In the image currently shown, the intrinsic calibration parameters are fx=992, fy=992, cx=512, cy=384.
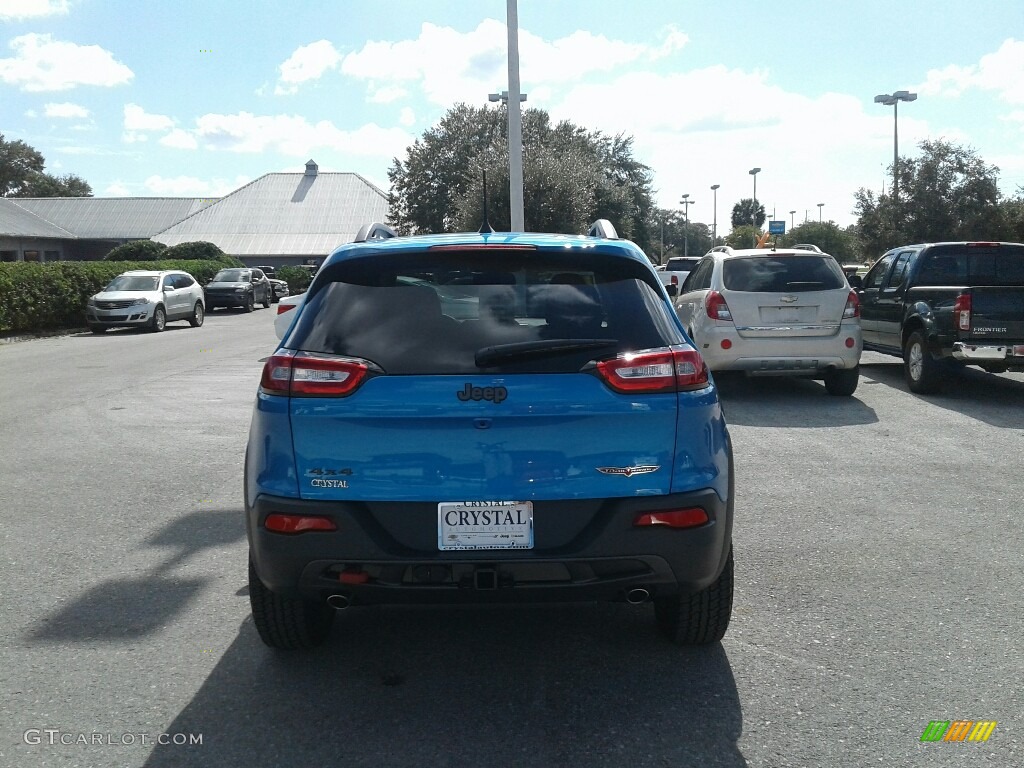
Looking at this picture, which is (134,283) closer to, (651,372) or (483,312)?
(483,312)

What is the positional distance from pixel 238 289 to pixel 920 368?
30527mm

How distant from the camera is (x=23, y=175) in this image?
103750 mm

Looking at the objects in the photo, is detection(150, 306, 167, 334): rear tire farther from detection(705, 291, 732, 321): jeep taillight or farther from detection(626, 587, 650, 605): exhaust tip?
detection(626, 587, 650, 605): exhaust tip

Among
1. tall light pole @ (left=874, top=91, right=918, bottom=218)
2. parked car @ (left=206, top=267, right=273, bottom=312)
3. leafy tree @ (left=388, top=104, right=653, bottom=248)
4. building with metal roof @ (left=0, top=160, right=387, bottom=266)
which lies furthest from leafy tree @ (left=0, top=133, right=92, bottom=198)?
tall light pole @ (left=874, top=91, right=918, bottom=218)

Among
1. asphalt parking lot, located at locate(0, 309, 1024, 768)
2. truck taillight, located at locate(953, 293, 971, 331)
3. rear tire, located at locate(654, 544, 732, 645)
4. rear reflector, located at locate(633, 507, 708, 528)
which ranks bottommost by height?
asphalt parking lot, located at locate(0, 309, 1024, 768)

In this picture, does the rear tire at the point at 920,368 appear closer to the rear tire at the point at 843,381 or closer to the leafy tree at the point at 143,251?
the rear tire at the point at 843,381

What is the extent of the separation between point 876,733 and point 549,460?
57.9 inches

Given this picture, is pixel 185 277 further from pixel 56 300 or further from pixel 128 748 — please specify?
pixel 128 748

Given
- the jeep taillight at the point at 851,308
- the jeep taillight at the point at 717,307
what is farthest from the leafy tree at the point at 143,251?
the jeep taillight at the point at 851,308

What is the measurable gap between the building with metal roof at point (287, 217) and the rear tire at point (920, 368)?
53245mm

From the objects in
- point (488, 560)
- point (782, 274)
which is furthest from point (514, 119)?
point (488, 560)

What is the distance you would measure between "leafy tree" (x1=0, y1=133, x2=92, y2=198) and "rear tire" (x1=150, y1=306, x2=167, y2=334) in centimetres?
8415

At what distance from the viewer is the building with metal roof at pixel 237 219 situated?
6456 cm

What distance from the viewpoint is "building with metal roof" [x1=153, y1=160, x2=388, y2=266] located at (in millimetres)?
65688
